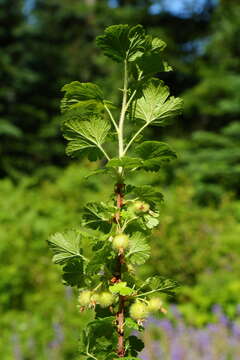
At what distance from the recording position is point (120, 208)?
1.32 ft

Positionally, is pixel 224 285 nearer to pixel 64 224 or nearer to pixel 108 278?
pixel 64 224

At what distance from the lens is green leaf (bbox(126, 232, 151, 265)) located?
401 millimetres

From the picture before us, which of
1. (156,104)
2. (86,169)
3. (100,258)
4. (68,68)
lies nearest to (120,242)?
(100,258)

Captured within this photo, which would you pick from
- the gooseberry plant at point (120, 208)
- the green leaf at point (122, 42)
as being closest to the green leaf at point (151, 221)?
the gooseberry plant at point (120, 208)

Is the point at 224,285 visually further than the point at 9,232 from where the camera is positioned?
No

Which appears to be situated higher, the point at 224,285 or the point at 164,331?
the point at 224,285

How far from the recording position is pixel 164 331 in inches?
121

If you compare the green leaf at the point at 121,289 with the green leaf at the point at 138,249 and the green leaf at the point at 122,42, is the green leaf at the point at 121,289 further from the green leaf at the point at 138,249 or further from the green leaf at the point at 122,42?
the green leaf at the point at 122,42

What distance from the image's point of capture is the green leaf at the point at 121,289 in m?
0.37

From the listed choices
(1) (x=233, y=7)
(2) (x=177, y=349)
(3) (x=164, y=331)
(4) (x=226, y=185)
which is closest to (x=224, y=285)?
(3) (x=164, y=331)

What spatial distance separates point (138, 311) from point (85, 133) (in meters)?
0.15

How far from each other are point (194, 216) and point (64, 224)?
150cm

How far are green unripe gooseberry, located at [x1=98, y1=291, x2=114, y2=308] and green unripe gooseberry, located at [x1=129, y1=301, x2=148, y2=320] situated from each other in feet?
0.06

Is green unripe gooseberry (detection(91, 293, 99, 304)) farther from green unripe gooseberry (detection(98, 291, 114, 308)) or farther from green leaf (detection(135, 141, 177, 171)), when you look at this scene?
green leaf (detection(135, 141, 177, 171))
